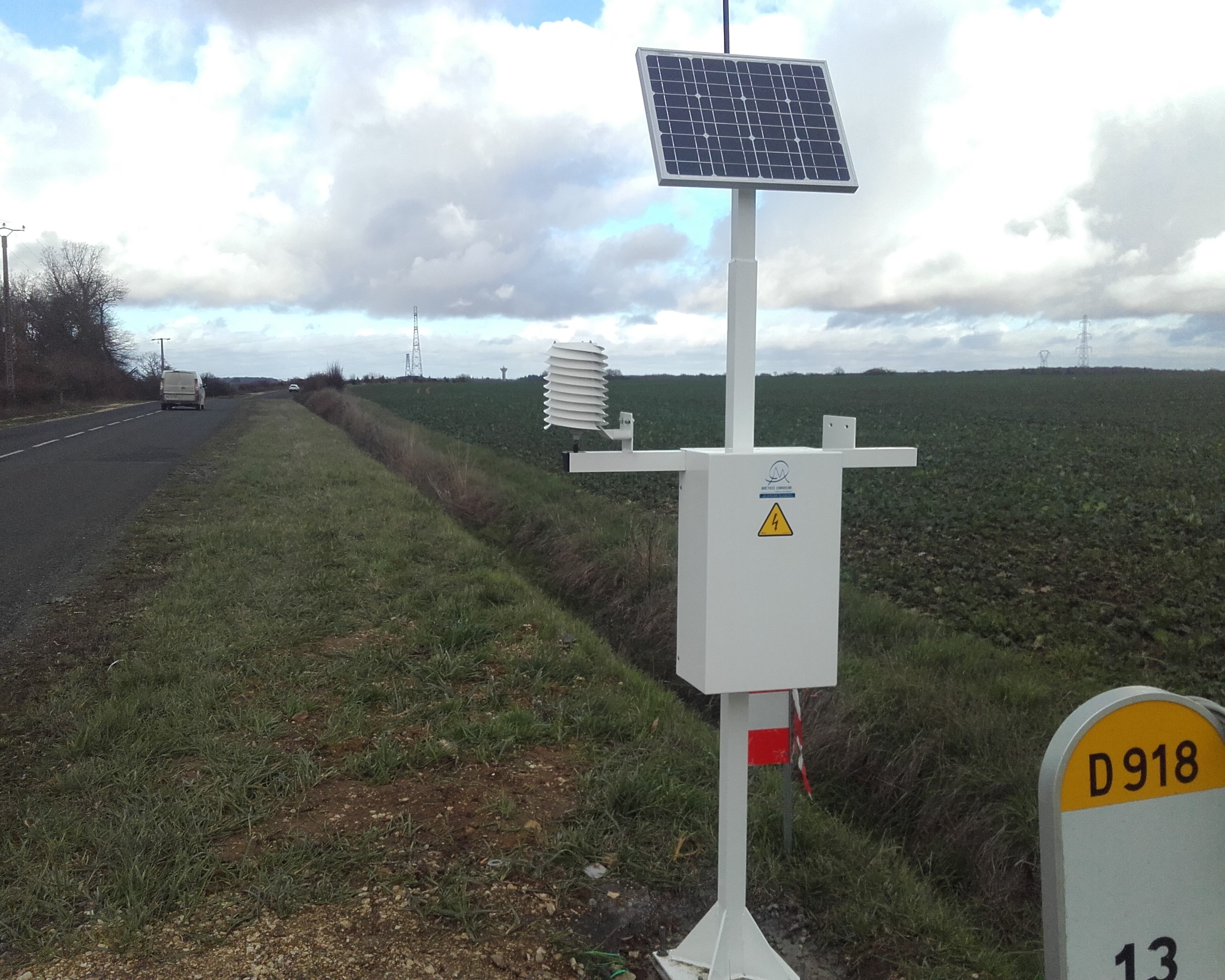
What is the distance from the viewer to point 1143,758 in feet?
5.27

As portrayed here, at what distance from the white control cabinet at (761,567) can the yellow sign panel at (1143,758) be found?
1.21 metres

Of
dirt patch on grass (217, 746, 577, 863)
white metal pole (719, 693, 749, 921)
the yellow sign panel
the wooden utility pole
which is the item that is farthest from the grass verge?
the wooden utility pole

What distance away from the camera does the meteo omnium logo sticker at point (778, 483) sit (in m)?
2.82

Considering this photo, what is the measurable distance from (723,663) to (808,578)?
375mm

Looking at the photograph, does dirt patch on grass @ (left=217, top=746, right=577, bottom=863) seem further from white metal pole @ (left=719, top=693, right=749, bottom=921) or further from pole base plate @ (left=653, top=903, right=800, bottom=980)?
white metal pole @ (left=719, top=693, right=749, bottom=921)

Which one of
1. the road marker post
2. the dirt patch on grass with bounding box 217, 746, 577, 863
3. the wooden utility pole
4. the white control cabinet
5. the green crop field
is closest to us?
the road marker post

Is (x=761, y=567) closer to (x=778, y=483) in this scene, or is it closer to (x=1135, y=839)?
(x=778, y=483)

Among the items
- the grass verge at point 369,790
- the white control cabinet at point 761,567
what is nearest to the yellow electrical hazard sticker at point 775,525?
the white control cabinet at point 761,567

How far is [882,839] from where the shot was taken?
4293 millimetres

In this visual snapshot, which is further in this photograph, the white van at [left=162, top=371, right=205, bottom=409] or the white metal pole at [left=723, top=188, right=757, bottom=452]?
the white van at [left=162, top=371, right=205, bottom=409]

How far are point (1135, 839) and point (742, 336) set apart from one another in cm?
176

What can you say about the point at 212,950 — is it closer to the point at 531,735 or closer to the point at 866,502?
the point at 531,735

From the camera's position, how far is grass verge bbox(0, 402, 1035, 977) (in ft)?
10.6

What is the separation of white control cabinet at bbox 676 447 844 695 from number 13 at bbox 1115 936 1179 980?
131 cm
